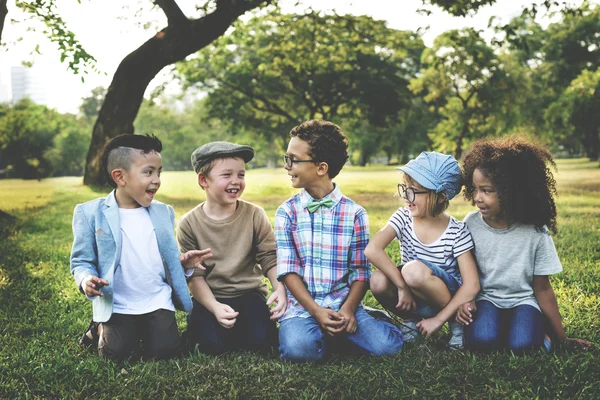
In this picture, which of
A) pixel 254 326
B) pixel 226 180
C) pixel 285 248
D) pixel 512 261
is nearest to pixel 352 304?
pixel 285 248

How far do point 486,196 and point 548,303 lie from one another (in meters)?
0.75

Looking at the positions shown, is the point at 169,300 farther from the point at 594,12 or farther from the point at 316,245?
the point at 594,12

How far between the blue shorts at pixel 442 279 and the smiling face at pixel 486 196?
0.45 metres

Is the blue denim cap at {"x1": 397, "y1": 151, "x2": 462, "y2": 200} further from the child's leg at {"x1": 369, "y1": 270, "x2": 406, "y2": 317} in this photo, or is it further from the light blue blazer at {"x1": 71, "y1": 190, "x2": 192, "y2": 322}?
the light blue blazer at {"x1": 71, "y1": 190, "x2": 192, "y2": 322}

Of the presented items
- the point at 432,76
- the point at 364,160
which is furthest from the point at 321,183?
the point at 364,160

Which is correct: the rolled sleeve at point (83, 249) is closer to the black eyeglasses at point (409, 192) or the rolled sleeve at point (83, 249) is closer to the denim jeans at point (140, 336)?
the denim jeans at point (140, 336)

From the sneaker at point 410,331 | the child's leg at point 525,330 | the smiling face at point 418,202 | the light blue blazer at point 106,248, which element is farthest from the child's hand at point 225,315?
the child's leg at point 525,330

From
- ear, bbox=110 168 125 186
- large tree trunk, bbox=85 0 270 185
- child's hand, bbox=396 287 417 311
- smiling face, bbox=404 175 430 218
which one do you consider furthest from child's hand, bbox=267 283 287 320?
large tree trunk, bbox=85 0 270 185

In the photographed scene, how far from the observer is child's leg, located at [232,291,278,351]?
3.62 m

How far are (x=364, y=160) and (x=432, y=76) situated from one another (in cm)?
2576

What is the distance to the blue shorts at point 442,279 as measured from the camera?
3.49 meters

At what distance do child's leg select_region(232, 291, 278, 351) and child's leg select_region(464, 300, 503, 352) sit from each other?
123 centimetres

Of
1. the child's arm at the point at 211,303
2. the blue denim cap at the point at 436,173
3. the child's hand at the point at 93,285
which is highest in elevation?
the blue denim cap at the point at 436,173

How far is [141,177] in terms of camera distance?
3533 millimetres
